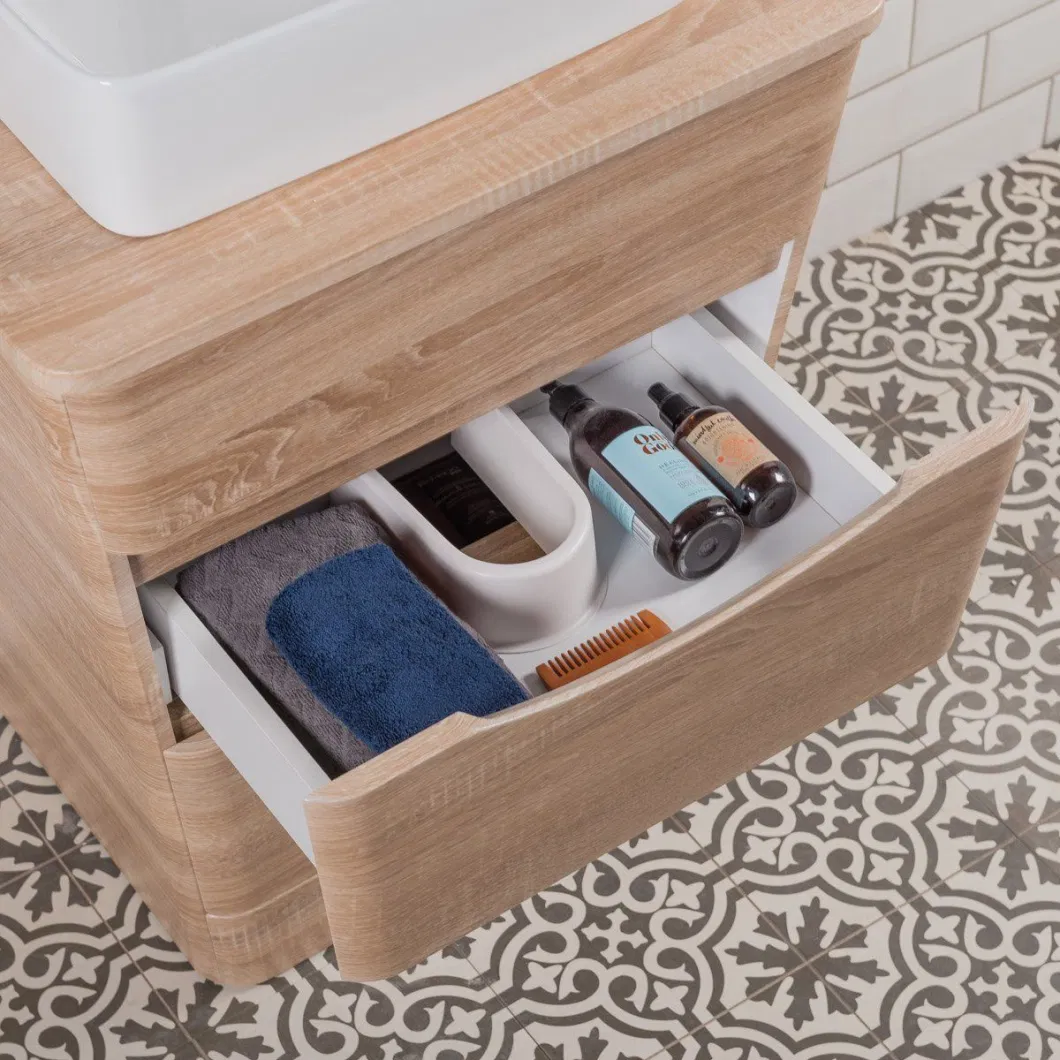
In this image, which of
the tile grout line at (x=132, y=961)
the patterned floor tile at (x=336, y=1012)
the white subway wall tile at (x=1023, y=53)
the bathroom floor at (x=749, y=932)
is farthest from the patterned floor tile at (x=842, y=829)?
the white subway wall tile at (x=1023, y=53)

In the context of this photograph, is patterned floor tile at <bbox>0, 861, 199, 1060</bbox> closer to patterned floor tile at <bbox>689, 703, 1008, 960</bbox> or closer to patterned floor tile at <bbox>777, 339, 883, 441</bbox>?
patterned floor tile at <bbox>689, 703, 1008, 960</bbox>

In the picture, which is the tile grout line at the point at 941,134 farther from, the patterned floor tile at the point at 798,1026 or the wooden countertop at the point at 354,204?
the wooden countertop at the point at 354,204

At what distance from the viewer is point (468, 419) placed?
1.20m

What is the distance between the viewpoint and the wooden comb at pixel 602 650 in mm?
1237

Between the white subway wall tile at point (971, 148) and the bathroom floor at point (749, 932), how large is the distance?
0.62 m

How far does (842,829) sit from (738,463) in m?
0.68

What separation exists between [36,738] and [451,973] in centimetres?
51

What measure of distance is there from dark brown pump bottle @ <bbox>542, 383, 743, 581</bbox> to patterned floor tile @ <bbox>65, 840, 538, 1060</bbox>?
2.04 feet

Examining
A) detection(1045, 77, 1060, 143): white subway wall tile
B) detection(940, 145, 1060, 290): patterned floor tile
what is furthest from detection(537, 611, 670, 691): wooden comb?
detection(1045, 77, 1060, 143): white subway wall tile

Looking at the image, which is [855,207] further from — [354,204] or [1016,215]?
[354,204]

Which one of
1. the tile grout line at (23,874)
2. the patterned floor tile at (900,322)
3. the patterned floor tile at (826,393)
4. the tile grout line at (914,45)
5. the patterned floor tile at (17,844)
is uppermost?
the tile grout line at (914,45)

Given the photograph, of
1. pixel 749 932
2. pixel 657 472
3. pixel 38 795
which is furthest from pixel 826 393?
pixel 38 795

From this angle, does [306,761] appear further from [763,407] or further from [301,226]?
[763,407]

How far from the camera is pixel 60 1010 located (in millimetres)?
1701
